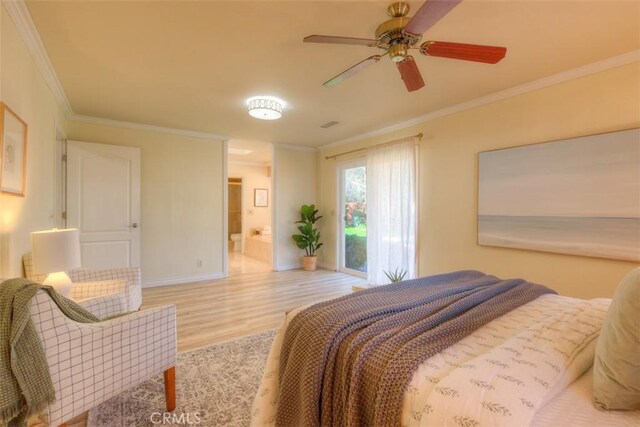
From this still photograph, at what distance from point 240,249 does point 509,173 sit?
21.8 feet

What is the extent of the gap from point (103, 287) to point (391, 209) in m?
3.35

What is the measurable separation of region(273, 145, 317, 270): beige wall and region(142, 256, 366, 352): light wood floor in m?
0.38

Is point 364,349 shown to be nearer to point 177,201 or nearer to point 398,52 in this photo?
point 398,52

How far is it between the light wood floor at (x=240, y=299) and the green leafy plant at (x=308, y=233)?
18.8 inches

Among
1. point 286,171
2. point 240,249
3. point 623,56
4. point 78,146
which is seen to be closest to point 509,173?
point 623,56

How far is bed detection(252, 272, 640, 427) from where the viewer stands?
2.67 feet

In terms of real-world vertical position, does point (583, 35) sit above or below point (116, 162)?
above

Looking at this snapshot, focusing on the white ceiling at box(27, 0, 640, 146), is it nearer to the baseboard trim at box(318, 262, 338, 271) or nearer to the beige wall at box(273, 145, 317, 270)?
the beige wall at box(273, 145, 317, 270)

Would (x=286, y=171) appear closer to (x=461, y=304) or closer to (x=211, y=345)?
(x=211, y=345)

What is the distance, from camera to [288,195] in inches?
220

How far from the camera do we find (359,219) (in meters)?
5.07

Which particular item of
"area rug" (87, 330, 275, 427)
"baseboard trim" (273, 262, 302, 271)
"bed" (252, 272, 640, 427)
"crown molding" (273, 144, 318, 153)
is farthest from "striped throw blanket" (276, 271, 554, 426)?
"crown molding" (273, 144, 318, 153)

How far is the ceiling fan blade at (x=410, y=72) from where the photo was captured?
1833mm

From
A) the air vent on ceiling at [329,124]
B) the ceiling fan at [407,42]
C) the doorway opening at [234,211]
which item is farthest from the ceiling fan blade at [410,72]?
the doorway opening at [234,211]
